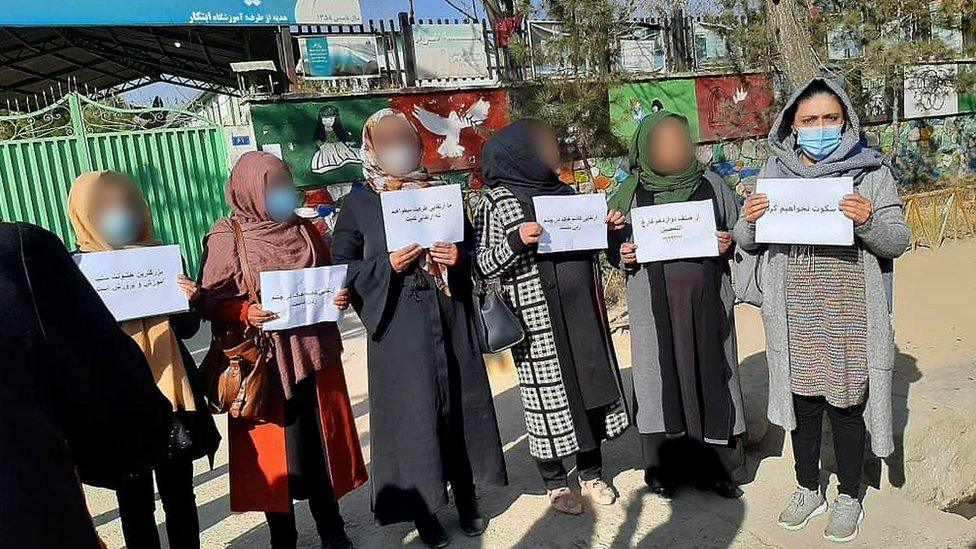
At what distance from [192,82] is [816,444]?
16.3 meters

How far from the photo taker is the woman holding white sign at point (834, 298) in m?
2.66

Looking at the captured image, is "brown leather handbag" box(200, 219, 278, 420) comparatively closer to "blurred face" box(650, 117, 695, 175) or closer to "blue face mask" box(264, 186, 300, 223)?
"blue face mask" box(264, 186, 300, 223)

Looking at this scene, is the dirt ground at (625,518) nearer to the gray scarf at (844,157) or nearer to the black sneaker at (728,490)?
the black sneaker at (728,490)

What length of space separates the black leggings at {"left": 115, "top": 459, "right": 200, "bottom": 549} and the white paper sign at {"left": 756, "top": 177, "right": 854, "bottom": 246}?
2415 millimetres

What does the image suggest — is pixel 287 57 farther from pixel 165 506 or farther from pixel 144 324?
pixel 165 506

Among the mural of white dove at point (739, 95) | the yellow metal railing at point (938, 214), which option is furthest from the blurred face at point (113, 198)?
the yellow metal railing at point (938, 214)

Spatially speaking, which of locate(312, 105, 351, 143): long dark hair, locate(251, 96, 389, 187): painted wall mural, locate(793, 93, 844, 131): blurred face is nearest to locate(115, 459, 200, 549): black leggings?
locate(793, 93, 844, 131): blurred face

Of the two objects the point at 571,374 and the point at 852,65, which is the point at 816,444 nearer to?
the point at 571,374

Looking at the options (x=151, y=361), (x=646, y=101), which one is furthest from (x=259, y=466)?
(x=646, y=101)

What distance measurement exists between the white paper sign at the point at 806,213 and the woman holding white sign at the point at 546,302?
26.3 inches

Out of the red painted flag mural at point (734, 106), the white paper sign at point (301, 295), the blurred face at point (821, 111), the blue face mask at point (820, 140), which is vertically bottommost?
the white paper sign at point (301, 295)

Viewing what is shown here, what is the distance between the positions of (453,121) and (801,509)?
622 cm

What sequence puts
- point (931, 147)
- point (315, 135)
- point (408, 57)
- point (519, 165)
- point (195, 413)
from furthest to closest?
point (931, 147), point (408, 57), point (315, 135), point (519, 165), point (195, 413)

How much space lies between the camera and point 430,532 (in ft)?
10.2
